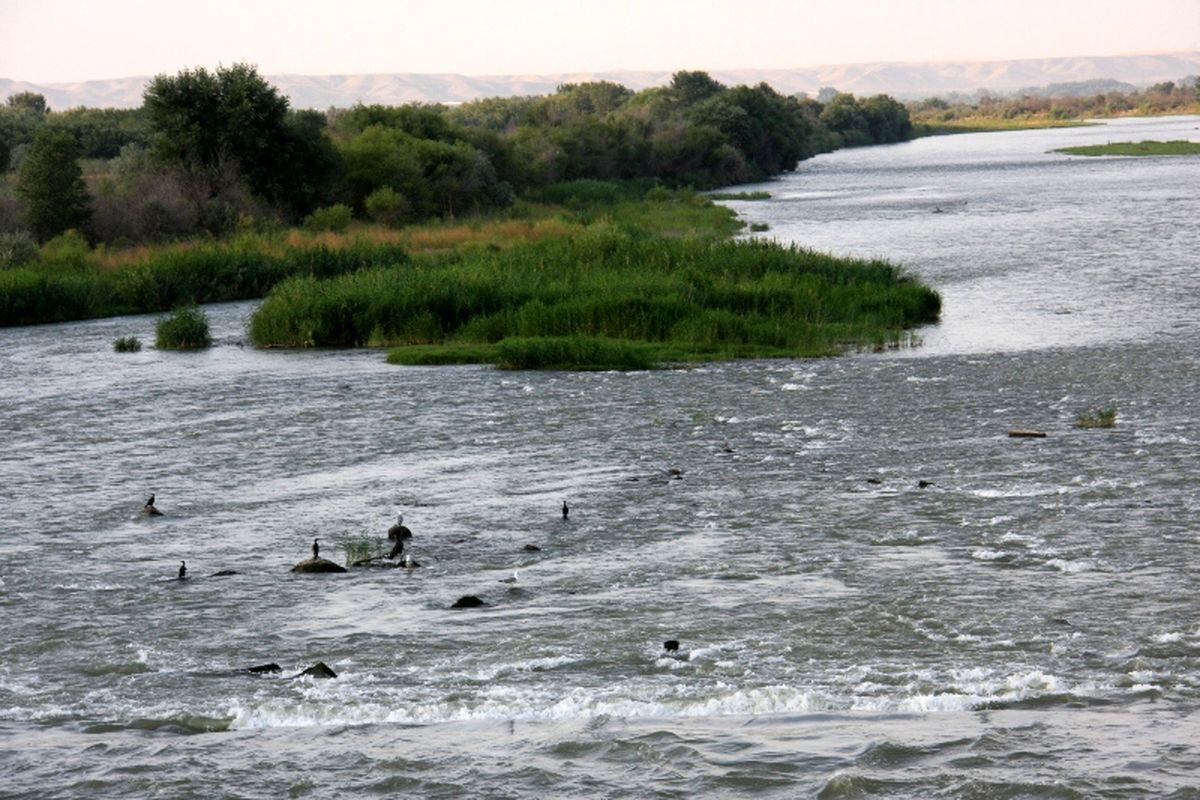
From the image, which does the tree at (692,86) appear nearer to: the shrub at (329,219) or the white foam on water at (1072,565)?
the shrub at (329,219)

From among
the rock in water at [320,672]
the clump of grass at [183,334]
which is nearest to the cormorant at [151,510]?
the rock in water at [320,672]

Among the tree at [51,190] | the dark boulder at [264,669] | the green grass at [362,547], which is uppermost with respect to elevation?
the tree at [51,190]

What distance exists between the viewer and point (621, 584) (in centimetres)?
1336

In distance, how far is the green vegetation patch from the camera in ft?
97.5

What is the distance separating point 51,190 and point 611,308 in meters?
26.3

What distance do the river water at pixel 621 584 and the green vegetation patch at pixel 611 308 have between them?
7.95 ft

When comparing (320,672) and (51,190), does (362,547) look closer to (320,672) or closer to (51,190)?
(320,672)

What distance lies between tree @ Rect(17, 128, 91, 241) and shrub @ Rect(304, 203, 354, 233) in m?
8.64

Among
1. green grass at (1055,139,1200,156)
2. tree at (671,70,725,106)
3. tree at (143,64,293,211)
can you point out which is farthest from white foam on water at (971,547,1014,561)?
tree at (671,70,725,106)

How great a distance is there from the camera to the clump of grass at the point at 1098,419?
2002 cm

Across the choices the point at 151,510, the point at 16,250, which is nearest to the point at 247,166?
the point at 16,250

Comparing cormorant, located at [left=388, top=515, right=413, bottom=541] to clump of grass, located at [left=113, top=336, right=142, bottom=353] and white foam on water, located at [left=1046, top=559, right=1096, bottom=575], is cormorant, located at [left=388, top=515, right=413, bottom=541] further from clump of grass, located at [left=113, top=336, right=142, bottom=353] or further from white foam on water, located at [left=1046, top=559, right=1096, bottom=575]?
clump of grass, located at [left=113, top=336, right=142, bottom=353]

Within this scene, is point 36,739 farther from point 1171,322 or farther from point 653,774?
point 1171,322

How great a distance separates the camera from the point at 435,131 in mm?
73938
